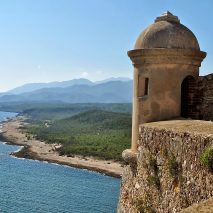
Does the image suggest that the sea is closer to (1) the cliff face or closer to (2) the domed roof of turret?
(1) the cliff face

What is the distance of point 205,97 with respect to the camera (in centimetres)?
A: 1112

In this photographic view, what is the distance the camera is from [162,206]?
27.6 feet

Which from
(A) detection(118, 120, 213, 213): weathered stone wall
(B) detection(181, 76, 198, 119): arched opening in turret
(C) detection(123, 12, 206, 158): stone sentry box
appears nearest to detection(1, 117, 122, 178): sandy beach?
(B) detection(181, 76, 198, 119): arched opening in turret

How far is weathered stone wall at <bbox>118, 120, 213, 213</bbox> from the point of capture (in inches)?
279

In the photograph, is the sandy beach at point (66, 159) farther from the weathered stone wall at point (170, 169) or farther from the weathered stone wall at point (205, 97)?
the weathered stone wall at point (170, 169)

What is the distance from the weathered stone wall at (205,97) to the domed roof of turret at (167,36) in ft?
2.98

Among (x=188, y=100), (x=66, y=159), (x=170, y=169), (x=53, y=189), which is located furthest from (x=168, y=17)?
(x=66, y=159)

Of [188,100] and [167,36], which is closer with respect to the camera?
[167,36]

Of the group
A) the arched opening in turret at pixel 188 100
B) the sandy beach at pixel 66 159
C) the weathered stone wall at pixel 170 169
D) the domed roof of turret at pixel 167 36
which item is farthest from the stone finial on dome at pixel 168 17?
the sandy beach at pixel 66 159

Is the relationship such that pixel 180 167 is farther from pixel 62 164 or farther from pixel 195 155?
pixel 62 164

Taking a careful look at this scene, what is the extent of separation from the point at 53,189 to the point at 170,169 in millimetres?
42971

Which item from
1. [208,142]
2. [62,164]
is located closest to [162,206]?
[208,142]

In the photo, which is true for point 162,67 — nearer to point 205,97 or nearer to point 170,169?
point 205,97

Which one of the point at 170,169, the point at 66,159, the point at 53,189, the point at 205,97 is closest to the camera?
the point at 170,169
